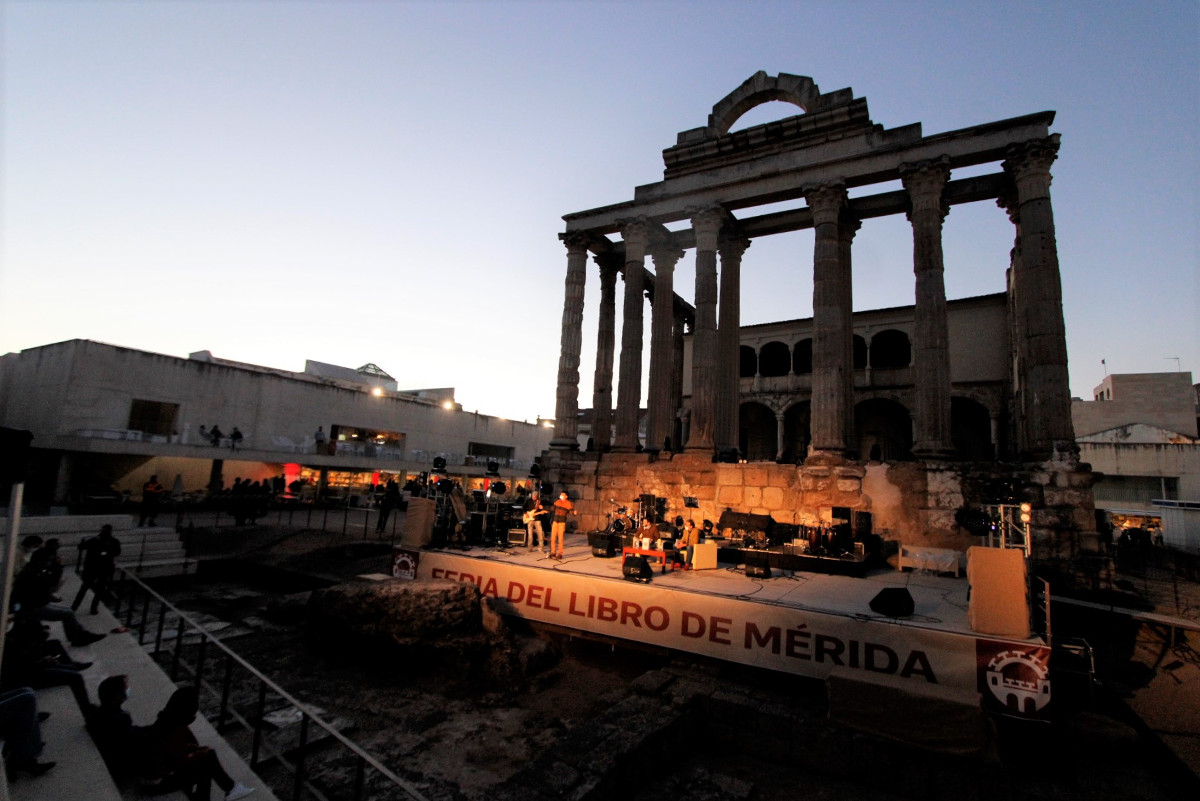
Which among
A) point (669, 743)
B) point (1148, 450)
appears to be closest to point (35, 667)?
point (669, 743)

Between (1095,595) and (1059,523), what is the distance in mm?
1971

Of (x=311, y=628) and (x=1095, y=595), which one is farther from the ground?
(x=1095, y=595)

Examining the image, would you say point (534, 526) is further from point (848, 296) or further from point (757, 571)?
point (848, 296)

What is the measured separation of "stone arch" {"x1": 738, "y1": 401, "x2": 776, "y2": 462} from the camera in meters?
32.7

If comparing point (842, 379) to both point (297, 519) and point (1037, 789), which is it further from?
point (297, 519)

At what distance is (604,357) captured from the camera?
75.5ft

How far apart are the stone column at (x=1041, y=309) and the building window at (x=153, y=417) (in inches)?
1347

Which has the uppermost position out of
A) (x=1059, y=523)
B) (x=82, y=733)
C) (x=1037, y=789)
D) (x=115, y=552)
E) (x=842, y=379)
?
(x=842, y=379)

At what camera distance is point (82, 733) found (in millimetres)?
5309

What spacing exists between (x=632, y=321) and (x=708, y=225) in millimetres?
4383

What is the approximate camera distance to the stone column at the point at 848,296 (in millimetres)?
18234

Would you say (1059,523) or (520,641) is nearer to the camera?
(520,641)

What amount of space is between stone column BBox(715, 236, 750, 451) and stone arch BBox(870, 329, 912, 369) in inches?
470

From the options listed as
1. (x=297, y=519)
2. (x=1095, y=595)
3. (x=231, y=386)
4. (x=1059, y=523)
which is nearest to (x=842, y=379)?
(x=1059, y=523)
